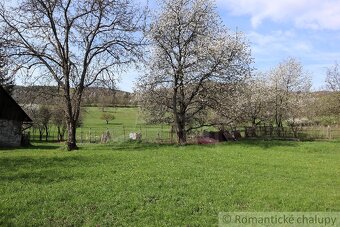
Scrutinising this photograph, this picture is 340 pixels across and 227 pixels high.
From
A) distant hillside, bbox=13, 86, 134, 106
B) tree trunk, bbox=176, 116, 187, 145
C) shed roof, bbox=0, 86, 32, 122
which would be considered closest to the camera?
distant hillside, bbox=13, 86, 134, 106

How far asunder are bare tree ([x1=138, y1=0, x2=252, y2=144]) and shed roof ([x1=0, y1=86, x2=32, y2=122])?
13516 mm

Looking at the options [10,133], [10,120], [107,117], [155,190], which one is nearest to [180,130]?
[10,133]

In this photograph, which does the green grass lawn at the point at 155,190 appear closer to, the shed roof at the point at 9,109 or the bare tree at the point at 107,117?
the shed roof at the point at 9,109

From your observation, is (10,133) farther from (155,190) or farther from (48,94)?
(155,190)

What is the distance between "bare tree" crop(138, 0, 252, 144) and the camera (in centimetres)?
3067

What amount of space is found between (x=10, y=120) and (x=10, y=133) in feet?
4.14

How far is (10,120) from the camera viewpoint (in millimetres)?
35594

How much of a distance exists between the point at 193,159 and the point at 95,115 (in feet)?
236

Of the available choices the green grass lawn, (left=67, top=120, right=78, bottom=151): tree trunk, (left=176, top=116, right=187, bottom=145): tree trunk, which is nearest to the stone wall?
(left=67, top=120, right=78, bottom=151): tree trunk

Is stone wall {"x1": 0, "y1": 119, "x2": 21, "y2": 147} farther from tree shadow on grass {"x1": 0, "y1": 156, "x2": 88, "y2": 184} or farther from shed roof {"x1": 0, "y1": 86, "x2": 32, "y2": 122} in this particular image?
tree shadow on grass {"x1": 0, "y1": 156, "x2": 88, "y2": 184}

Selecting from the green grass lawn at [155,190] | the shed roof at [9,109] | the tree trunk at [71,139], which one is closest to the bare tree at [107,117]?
the shed roof at [9,109]

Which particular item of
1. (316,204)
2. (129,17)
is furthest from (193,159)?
(129,17)

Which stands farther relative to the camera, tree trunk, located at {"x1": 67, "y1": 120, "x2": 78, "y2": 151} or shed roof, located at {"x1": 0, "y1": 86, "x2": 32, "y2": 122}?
shed roof, located at {"x1": 0, "y1": 86, "x2": 32, "y2": 122}

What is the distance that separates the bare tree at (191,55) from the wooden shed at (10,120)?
44.6 ft
